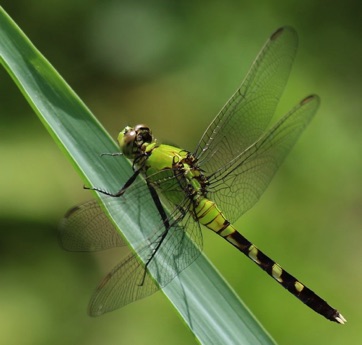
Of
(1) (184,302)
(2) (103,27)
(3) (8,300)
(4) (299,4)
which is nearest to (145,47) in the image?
(2) (103,27)

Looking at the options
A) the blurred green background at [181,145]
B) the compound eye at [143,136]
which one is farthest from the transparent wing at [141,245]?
the blurred green background at [181,145]

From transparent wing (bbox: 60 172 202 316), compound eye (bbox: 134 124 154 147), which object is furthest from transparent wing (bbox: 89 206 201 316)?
compound eye (bbox: 134 124 154 147)

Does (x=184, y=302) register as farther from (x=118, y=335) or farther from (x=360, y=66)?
(x=360, y=66)

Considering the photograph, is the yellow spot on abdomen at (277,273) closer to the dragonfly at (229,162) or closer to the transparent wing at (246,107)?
the dragonfly at (229,162)

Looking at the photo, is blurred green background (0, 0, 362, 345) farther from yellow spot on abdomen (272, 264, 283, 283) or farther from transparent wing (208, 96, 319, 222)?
transparent wing (208, 96, 319, 222)

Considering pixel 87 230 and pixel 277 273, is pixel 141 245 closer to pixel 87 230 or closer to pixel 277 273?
pixel 87 230
